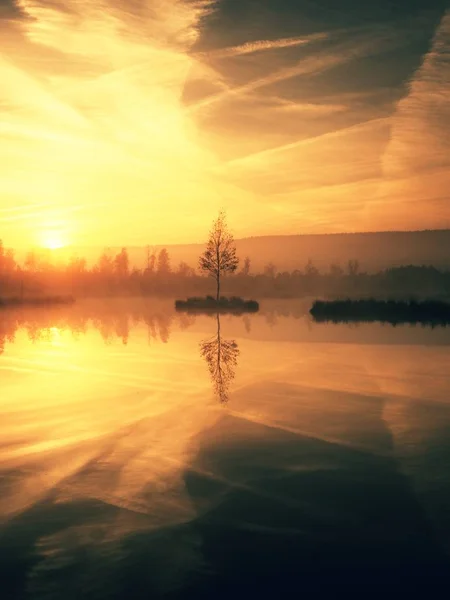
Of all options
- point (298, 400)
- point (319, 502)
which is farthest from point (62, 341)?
point (319, 502)

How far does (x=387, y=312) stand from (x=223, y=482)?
168ft

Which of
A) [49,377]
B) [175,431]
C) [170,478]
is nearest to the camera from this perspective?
[170,478]

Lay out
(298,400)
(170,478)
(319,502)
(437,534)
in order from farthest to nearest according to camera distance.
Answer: (298,400) < (170,478) < (319,502) < (437,534)

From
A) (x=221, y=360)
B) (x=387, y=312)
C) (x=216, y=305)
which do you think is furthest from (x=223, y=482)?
(x=216, y=305)

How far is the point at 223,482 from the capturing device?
1135 cm

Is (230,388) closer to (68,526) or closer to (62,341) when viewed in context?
(68,526)

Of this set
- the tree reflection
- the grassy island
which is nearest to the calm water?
the tree reflection

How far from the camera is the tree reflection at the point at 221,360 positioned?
21.7 m

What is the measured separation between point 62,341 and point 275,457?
29.3 meters

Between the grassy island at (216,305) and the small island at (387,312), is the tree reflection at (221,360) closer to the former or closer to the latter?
the small island at (387,312)

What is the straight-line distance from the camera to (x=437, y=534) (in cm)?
891

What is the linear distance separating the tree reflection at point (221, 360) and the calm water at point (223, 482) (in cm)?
25

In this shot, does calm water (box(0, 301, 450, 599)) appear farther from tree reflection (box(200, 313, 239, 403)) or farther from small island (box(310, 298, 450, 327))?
small island (box(310, 298, 450, 327))

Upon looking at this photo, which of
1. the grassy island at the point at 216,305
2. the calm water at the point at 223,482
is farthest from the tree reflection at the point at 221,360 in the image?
the grassy island at the point at 216,305
